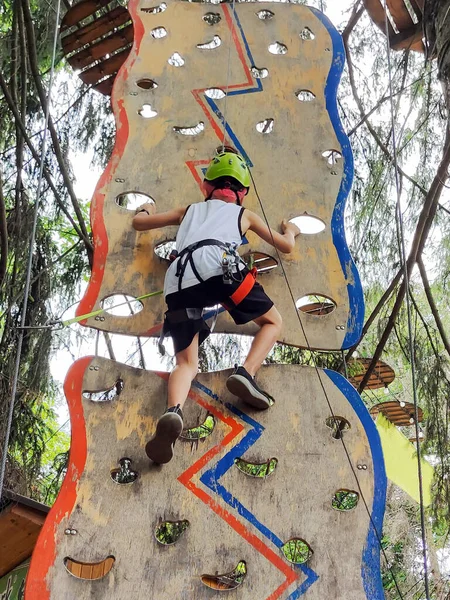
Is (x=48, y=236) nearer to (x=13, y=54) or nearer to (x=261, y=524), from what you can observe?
(x=13, y=54)

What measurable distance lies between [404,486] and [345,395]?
2.52 m

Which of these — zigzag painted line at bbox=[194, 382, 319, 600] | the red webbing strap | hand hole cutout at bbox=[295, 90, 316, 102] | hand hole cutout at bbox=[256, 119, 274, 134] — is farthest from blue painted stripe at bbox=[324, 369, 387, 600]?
hand hole cutout at bbox=[295, 90, 316, 102]

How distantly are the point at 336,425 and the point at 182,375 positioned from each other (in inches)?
25.3

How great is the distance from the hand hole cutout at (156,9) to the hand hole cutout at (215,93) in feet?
1.76

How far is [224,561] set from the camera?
8.32ft

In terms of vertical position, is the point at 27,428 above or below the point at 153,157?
below

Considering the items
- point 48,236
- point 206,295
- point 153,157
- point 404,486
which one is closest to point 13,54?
point 48,236

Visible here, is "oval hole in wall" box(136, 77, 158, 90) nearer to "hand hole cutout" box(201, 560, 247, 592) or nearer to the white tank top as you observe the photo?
the white tank top

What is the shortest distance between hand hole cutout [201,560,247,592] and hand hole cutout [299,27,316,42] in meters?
2.79

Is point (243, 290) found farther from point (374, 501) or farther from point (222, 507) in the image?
point (374, 501)

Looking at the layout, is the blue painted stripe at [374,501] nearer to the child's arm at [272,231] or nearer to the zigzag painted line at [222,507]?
the zigzag painted line at [222,507]

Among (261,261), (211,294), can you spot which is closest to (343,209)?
(261,261)

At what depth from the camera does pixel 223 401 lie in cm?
295

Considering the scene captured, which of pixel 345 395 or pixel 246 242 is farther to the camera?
pixel 246 242
